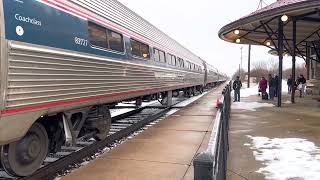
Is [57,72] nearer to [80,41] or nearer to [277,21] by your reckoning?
[80,41]

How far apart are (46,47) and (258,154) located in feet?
15.4

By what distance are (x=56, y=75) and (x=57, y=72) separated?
5cm

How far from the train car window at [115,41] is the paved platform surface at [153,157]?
7.08 feet

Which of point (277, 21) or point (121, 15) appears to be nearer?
point (121, 15)

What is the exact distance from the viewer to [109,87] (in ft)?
27.8

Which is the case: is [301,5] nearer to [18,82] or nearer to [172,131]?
[172,131]

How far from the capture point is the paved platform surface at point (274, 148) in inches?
267

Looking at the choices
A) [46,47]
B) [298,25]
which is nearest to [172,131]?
[46,47]

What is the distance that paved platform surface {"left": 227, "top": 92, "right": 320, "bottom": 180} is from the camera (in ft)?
22.2

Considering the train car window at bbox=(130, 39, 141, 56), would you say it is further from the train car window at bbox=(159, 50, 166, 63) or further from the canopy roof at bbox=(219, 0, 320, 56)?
the canopy roof at bbox=(219, 0, 320, 56)

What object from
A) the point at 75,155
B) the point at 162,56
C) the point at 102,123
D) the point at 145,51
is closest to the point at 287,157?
the point at 102,123

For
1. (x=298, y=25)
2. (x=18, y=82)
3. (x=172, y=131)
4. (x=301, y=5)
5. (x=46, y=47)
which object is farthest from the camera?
(x=298, y=25)

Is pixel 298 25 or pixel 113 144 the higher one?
pixel 298 25

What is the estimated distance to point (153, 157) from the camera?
25.6 feet
